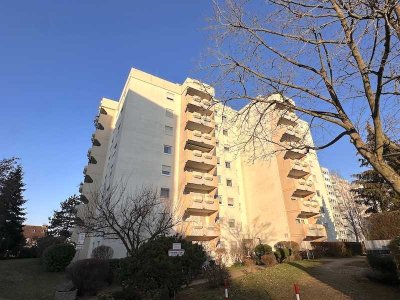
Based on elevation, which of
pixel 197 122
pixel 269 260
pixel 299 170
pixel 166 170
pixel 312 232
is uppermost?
pixel 197 122

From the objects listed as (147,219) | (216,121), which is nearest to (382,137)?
(147,219)

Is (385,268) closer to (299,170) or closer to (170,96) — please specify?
(299,170)

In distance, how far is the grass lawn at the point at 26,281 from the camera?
16438 millimetres

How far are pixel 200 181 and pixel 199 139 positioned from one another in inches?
224

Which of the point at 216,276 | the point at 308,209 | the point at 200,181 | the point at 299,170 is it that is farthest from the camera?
the point at 299,170

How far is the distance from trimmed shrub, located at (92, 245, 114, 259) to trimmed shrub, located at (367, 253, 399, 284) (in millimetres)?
19512

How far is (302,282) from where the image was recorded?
1323 centimetres

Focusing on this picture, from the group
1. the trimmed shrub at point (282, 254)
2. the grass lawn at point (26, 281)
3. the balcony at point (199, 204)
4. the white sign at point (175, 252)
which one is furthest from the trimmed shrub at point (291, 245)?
the grass lawn at point (26, 281)

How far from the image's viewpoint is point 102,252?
22.8 metres

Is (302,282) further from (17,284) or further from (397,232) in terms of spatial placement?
(17,284)

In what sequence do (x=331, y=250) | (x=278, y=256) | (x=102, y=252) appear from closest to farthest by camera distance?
(x=102, y=252), (x=278, y=256), (x=331, y=250)

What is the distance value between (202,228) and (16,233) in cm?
2282

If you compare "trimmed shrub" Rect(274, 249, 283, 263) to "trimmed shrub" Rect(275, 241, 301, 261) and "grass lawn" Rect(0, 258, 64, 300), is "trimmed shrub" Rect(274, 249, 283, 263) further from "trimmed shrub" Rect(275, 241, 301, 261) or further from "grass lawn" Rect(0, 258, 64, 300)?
"grass lawn" Rect(0, 258, 64, 300)

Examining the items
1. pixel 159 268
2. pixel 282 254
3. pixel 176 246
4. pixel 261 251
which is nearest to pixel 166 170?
pixel 261 251
